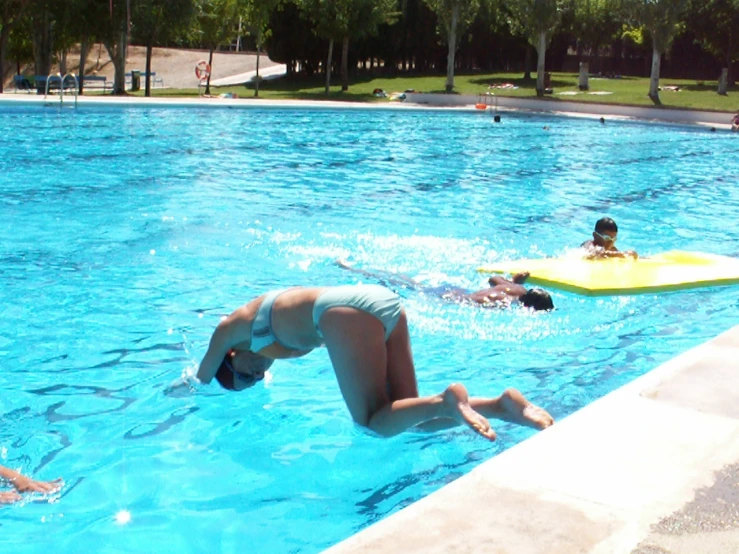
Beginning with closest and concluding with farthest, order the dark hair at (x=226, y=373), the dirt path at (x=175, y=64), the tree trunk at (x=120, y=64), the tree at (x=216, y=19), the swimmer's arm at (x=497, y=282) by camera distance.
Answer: the dark hair at (x=226, y=373), the swimmer's arm at (x=497, y=282), the tree trunk at (x=120, y=64), the tree at (x=216, y=19), the dirt path at (x=175, y=64)

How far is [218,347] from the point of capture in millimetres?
4102

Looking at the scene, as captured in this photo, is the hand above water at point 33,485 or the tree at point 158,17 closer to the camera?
the hand above water at point 33,485

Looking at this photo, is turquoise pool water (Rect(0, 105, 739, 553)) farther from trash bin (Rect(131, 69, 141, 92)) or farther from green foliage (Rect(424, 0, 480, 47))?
green foliage (Rect(424, 0, 480, 47))

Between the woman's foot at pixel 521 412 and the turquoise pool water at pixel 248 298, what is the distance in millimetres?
769

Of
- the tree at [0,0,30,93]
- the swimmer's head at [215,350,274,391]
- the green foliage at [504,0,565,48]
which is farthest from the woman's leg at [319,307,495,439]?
the green foliage at [504,0,565,48]

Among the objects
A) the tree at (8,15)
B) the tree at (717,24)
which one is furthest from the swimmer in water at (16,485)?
the tree at (717,24)

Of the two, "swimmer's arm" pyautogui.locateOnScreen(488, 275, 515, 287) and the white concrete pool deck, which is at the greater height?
the white concrete pool deck

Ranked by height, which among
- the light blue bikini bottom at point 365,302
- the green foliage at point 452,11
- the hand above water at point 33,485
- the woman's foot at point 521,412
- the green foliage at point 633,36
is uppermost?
the green foliage at point 633,36

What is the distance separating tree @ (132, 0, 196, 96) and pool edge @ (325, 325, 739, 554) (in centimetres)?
3049

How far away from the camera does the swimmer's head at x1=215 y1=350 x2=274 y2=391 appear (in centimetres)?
410

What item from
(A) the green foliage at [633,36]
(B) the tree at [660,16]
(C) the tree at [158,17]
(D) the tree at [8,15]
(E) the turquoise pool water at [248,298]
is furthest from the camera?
(A) the green foliage at [633,36]

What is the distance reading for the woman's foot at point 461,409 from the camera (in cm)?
320

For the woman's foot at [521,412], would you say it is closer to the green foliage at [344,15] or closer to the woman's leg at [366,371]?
the woman's leg at [366,371]

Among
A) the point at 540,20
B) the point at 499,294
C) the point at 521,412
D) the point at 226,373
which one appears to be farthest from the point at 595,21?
the point at 521,412
